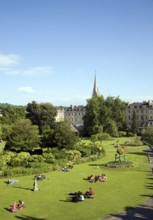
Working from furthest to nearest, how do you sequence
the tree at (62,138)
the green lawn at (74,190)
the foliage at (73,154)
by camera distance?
the tree at (62,138) → the foliage at (73,154) → the green lawn at (74,190)

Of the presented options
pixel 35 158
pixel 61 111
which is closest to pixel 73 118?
pixel 61 111

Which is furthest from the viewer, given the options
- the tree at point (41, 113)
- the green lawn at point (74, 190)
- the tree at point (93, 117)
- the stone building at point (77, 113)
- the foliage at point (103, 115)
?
the stone building at point (77, 113)

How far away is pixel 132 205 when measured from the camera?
2655cm

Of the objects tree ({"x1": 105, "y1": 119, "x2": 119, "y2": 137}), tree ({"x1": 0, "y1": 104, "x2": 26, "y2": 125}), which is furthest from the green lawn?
tree ({"x1": 0, "y1": 104, "x2": 26, "y2": 125})

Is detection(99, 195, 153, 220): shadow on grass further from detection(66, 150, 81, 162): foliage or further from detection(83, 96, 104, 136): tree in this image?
detection(83, 96, 104, 136): tree

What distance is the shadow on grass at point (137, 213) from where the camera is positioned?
23391mm

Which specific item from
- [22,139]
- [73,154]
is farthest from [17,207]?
[22,139]

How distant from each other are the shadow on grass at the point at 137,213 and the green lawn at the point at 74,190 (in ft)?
2.37

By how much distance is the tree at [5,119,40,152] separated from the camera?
55.9 meters

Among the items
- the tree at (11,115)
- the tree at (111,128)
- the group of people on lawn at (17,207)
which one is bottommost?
the group of people on lawn at (17,207)

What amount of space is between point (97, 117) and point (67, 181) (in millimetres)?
67314

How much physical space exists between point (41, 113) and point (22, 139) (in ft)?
177

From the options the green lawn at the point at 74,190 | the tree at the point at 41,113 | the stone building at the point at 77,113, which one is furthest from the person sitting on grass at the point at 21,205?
the stone building at the point at 77,113

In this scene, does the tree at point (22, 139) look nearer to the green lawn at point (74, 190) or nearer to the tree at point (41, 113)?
the green lawn at point (74, 190)
